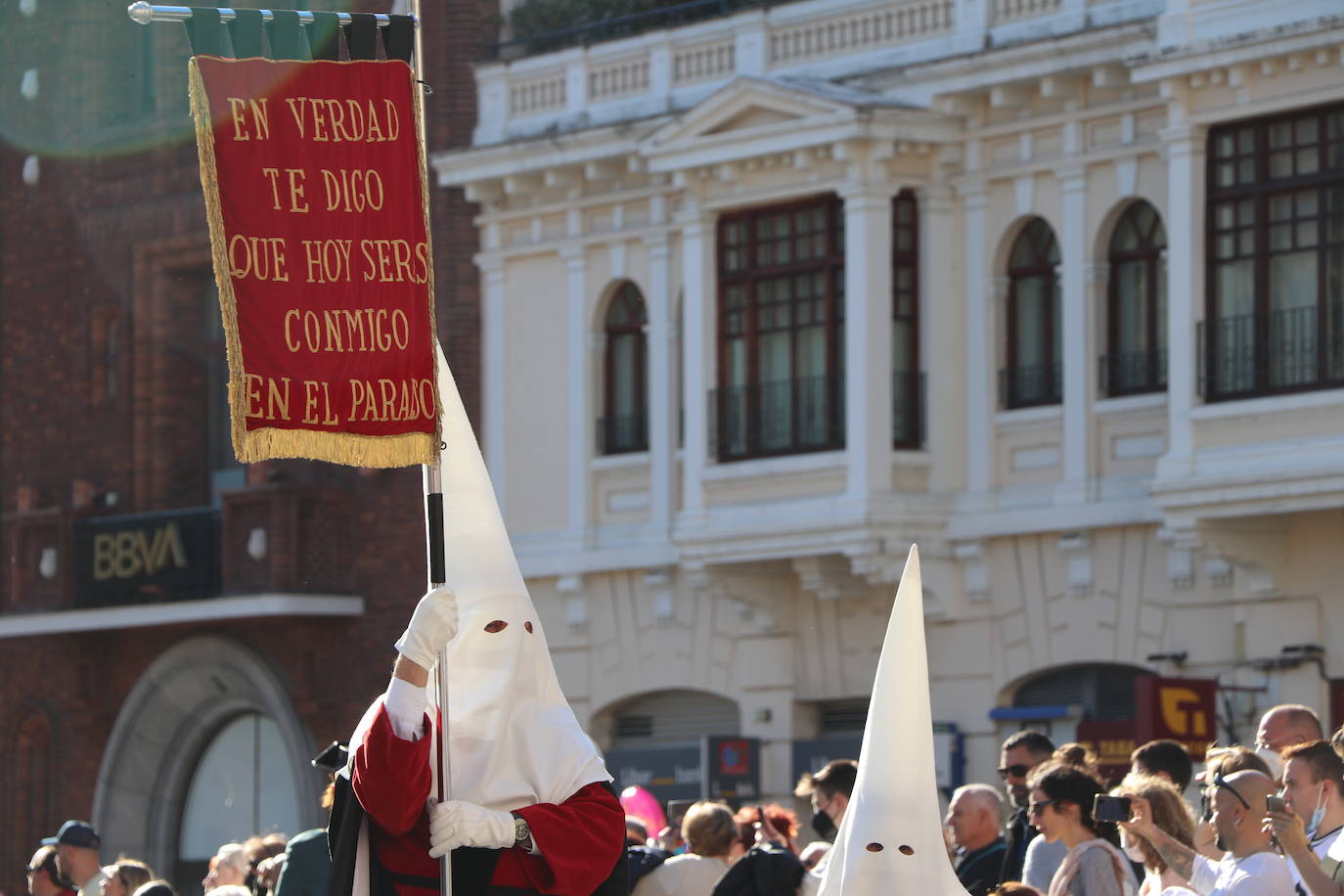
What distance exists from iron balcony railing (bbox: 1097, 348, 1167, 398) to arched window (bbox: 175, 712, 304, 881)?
32.1 ft

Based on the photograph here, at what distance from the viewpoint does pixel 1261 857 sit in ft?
29.3

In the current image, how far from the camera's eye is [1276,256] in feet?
65.0

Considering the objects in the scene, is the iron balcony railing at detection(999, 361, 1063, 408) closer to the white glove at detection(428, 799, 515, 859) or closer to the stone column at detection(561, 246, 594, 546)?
the stone column at detection(561, 246, 594, 546)

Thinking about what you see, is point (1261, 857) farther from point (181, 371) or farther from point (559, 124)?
point (181, 371)

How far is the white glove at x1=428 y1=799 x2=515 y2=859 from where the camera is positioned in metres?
7.24

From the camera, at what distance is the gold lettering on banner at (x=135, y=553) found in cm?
2712

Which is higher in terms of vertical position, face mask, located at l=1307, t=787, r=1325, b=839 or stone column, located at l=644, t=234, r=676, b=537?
stone column, located at l=644, t=234, r=676, b=537

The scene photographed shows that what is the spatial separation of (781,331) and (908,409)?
134 cm

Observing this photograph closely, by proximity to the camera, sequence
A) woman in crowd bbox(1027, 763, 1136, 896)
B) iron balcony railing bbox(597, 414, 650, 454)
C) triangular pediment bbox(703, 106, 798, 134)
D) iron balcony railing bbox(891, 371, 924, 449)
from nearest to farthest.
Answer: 1. woman in crowd bbox(1027, 763, 1136, 896)
2. iron balcony railing bbox(891, 371, 924, 449)
3. triangular pediment bbox(703, 106, 798, 134)
4. iron balcony railing bbox(597, 414, 650, 454)

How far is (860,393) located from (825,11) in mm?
3380

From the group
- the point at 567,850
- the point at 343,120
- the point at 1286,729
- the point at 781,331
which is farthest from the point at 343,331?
the point at 781,331

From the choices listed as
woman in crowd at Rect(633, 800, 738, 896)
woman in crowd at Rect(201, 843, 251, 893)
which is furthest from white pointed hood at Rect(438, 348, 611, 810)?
woman in crowd at Rect(201, 843, 251, 893)

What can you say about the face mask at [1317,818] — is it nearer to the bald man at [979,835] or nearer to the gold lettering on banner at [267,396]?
the bald man at [979,835]

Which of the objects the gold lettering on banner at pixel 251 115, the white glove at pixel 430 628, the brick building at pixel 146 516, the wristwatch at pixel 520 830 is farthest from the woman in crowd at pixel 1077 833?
the brick building at pixel 146 516
